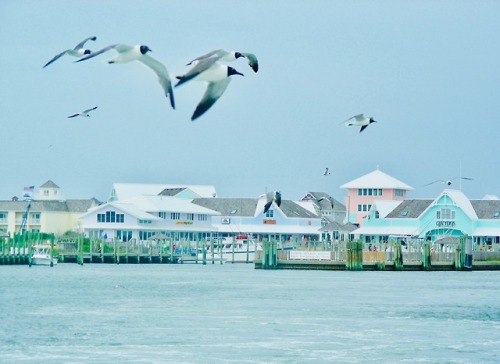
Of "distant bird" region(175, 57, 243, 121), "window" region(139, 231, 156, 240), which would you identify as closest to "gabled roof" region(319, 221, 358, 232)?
"window" region(139, 231, 156, 240)

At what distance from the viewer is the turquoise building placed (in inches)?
4894

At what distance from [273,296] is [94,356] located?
28652mm

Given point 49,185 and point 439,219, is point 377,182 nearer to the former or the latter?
point 439,219

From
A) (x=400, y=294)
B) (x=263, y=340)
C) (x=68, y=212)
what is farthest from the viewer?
(x=68, y=212)

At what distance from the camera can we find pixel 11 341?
44.8 m

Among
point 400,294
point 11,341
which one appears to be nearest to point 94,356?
point 11,341

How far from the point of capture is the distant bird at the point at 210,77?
19.8m

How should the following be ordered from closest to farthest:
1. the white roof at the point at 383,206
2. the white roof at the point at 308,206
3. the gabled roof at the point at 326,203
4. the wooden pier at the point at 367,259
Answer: the wooden pier at the point at 367,259, the white roof at the point at 383,206, the white roof at the point at 308,206, the gabled roof at the point at 326,203

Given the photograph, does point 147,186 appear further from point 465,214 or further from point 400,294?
point 400,294

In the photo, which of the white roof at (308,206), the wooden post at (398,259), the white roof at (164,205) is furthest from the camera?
the white roof at (308,206)

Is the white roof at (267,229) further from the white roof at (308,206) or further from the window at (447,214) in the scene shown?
the window at (447,214)

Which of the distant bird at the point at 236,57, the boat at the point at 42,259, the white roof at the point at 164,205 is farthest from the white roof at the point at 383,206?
the distant bird at the point at 236,57

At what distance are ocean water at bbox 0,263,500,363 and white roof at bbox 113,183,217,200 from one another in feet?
227

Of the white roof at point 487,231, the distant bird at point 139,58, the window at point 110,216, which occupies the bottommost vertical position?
the distant bird at point 139,58
